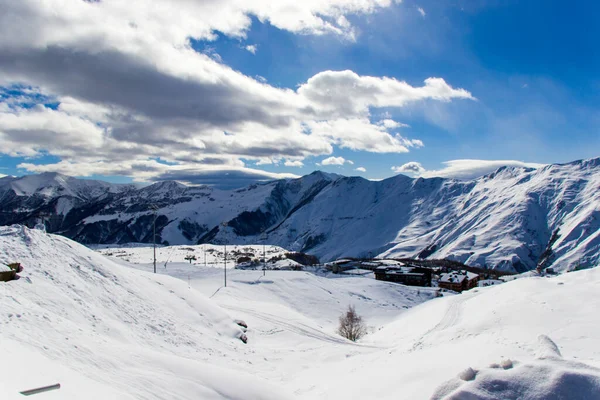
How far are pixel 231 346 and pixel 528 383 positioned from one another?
66.9ft

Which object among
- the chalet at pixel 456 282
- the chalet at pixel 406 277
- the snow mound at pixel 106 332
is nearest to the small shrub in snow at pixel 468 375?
the snow mound at pixel 106 332

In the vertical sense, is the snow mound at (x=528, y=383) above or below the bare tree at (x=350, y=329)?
above

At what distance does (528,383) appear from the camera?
35.9 ft

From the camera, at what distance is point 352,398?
607 inches

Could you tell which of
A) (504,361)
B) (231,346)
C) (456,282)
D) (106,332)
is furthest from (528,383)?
(456,282)

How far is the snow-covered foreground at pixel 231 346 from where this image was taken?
11.2m

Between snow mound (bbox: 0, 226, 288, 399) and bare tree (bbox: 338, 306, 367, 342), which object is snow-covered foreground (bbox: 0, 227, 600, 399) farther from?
bare tree (bbox: 338, 306, 367, 342)

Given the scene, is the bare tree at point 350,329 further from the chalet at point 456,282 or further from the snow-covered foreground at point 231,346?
the chalet at point 456,282

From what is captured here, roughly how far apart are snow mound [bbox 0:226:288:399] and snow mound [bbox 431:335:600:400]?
25.3 feet

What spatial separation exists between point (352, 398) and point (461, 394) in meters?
5.75

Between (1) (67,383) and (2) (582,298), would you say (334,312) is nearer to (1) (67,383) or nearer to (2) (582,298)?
Answer: (2) (582,298)

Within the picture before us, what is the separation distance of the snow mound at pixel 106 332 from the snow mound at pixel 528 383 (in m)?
7.70

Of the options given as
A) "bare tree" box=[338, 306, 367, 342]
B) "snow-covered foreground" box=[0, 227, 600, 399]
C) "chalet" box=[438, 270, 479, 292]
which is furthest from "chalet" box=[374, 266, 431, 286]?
"snow-covered foreground" box=[0, 227, 600, 399]

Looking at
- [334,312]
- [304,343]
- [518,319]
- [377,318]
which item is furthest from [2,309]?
[377,318]
